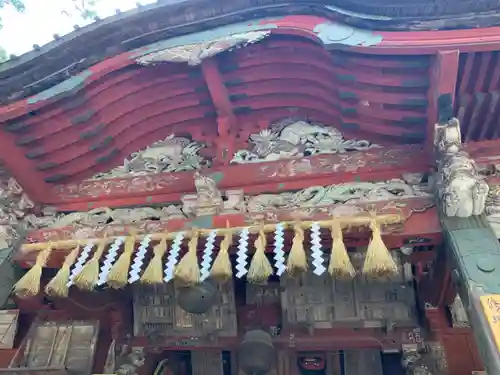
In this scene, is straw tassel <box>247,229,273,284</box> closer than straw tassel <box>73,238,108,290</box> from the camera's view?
Yes

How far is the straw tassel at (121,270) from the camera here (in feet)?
14.3

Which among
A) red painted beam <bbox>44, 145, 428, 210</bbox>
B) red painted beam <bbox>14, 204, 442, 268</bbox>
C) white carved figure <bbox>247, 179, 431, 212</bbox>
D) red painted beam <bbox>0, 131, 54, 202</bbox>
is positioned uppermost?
red painted beam <bbox>0, 131, 54, 202</bbox>

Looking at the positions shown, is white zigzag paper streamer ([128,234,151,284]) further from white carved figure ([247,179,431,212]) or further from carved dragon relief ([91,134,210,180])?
carved dragon relief ([91,134,210,180])

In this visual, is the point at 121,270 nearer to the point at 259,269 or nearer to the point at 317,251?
the point at 259,269

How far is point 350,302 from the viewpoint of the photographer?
5234 mm

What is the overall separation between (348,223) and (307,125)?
1.67m

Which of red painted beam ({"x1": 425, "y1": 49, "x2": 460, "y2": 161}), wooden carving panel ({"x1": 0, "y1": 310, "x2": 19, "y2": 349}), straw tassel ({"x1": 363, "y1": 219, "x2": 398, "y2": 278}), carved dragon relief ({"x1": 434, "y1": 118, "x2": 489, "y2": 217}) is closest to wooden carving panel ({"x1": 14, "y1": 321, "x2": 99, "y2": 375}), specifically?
wooden carving panel ({"x1": 0, "y1": 310, "x2": 19, "y2": 349})

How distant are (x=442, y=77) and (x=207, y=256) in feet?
8.21

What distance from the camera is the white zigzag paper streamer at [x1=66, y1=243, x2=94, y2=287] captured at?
14.9 feet

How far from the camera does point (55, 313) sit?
5.73m

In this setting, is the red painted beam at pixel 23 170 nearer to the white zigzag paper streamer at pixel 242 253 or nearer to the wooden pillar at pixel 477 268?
the white zigzag paper streamer at pixel 242 253

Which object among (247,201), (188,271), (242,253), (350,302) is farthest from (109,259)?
(350,302)

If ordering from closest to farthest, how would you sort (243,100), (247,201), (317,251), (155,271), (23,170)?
→ (317,251) → (155,271) → (247,201) → (23,170) → (243,100)

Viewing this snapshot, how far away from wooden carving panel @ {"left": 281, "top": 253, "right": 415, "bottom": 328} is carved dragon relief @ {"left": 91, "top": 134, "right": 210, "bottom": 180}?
5.82 feet
